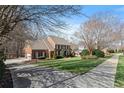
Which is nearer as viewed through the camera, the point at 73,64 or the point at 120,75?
the point at 120,75

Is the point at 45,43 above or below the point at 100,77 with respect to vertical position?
above

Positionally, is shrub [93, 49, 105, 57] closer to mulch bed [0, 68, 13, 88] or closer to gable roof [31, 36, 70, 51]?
gable roof [31, 36, 70, 51]

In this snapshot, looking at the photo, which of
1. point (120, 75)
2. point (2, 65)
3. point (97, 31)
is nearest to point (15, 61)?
point (2, 65)

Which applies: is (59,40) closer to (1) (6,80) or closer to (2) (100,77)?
(2) (100,77)

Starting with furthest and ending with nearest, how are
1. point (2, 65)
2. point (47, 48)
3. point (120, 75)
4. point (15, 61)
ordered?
1. point (47, 48)
2. point (15, 61)
3. point (120, 75)
4. point (2, 65)

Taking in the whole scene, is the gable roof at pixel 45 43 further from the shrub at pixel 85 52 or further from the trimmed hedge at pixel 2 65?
the trimmed hedge at pixel 2 65
